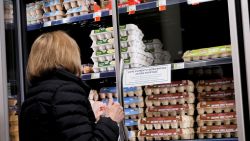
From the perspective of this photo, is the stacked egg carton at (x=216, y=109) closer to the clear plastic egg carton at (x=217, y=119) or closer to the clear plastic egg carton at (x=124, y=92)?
the clear plastic egg carton at (x=217, y=119)

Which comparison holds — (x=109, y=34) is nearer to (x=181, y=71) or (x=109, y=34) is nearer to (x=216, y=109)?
(x=181, y=71)

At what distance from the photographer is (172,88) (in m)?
3.06

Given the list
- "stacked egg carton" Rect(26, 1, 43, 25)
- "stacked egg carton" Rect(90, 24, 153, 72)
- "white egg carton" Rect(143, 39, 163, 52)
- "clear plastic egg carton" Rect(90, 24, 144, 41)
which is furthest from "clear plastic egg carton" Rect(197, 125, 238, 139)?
"stacked egg carton" Rect(26, 1, 43, 25)

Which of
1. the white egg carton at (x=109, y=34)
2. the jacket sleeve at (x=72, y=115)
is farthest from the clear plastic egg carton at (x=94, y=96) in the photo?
the jacket sleeve at (x=72, y=115)

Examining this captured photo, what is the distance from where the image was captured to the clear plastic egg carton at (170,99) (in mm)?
2998

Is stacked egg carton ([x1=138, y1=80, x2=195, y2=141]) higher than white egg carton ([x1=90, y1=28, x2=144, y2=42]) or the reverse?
the reverse

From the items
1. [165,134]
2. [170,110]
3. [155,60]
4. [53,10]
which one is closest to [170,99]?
[170,110]

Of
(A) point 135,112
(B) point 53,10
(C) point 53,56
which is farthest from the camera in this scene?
(B) point 53,10

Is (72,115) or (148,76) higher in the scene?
(148,76)

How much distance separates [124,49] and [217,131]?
3.31ft

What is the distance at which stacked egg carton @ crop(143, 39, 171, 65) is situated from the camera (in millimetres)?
3383

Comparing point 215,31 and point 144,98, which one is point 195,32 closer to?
point 215,31

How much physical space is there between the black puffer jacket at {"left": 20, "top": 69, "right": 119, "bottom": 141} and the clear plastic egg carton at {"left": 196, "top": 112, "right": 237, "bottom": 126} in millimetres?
1071

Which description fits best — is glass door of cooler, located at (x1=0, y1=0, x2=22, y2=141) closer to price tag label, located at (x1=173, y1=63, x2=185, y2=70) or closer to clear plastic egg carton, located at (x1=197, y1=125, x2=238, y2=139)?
price tag label, located at (x1=173, y1=63, x2=185, y2=70)
